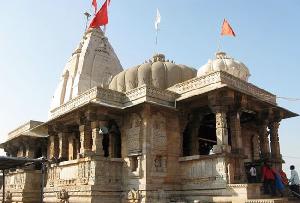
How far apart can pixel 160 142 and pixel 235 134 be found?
3280 millimetres

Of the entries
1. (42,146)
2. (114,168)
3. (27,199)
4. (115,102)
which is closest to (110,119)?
(115,102)

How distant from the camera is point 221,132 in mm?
15172

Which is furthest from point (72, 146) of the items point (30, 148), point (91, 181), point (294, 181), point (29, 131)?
point (294, 181)

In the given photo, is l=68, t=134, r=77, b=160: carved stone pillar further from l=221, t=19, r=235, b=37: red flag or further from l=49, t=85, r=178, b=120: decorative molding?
l=221, t=19, r=235, b=37: red flag

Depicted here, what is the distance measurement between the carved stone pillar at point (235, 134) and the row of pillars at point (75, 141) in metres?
5.75

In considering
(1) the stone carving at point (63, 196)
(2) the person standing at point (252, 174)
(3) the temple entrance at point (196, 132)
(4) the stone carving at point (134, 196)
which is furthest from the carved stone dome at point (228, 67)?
(1) the stone carving at point (63, 196)

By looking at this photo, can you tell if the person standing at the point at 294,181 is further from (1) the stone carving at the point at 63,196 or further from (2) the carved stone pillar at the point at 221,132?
(1) the stone carving at the point at 63,196

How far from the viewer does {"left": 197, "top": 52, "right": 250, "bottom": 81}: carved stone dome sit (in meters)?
21.7

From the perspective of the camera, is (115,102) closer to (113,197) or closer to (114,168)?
(114,168)

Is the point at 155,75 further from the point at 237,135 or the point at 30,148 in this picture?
the point at 30,148

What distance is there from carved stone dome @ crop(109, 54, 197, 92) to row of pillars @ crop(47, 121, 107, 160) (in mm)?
4004

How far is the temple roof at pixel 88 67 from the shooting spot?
30.9 m

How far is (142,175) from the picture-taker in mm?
15883

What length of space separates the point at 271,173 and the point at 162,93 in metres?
5.76
